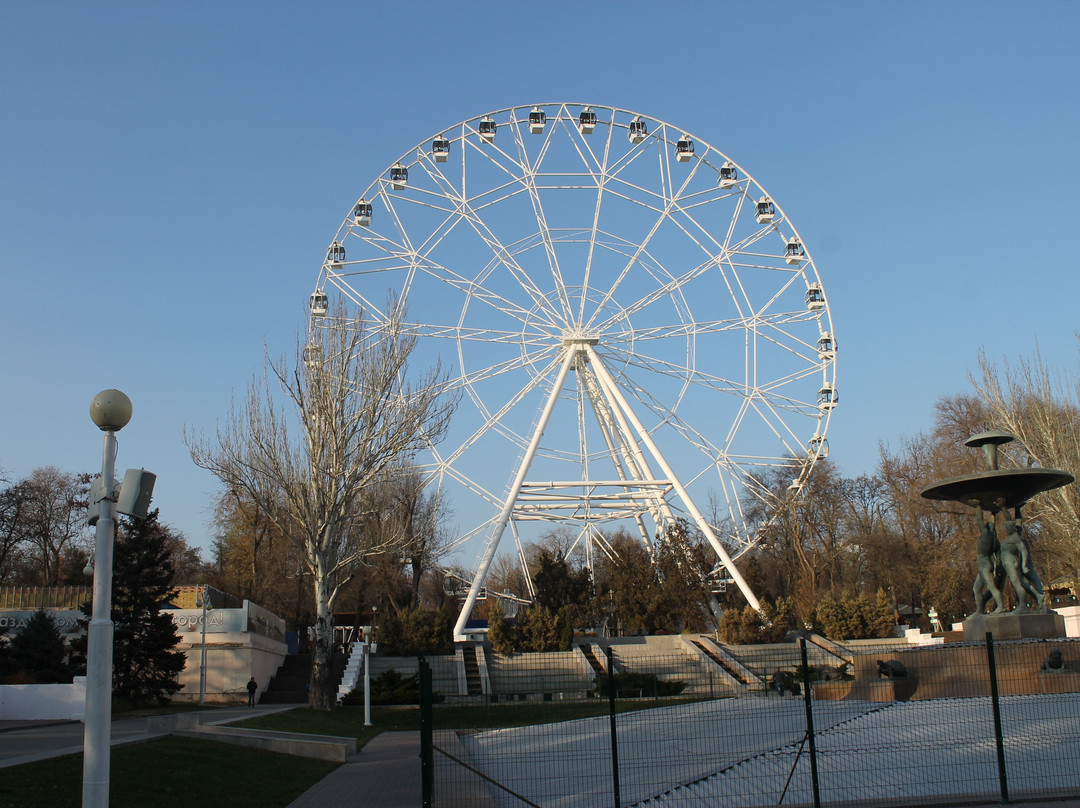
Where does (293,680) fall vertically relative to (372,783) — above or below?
below

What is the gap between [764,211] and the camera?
3738cm

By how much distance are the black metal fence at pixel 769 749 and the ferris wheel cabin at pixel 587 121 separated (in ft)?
84.0

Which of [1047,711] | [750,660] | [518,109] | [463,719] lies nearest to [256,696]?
[750,660]

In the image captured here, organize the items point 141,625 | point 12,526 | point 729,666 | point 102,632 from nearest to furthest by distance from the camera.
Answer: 1. point 102,632
2. point 141,625
3. point 729,666
4. point 12,526

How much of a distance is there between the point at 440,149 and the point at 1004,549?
25283 mm

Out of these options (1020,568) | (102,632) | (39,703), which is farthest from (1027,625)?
(39,703)

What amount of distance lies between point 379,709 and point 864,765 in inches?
819

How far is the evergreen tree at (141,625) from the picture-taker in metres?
30.9

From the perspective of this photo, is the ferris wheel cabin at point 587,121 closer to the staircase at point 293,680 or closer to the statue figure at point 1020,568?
the staircase at point 293,680

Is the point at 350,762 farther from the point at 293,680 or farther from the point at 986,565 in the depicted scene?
the point at 293,680

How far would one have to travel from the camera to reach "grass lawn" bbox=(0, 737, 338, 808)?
443 inches

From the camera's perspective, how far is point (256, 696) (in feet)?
115

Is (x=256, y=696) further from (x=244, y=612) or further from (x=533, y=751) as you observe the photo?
(x=533, y=751)

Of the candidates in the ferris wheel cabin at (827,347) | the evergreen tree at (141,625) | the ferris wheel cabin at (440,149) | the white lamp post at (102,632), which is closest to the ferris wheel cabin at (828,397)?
the ferris wheel cabin at (827,347)
